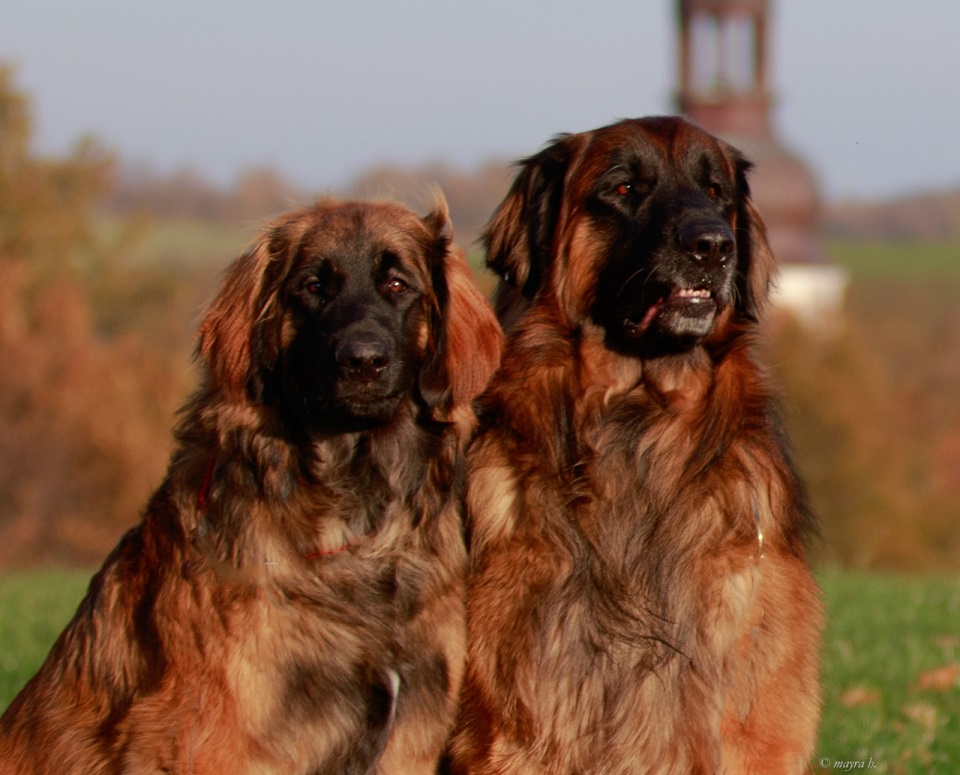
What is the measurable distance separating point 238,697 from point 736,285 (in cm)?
229

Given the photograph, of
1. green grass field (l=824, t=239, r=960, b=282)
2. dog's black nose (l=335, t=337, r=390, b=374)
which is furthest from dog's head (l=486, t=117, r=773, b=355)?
green grass field (l=824, t=239, r=960, b=282)

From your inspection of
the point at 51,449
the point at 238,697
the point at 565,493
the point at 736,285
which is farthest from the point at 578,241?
the point at 51,449

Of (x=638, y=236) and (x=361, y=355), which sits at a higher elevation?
(x=638, y=236)

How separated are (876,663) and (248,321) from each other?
4.65 metres

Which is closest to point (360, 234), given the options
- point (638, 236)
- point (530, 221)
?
point (530, 221)

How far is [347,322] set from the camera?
464 centimetres

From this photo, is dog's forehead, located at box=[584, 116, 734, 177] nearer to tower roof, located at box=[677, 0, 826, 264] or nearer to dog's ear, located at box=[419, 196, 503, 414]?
dog's ear, located at box=[419, 196, 503, 414]

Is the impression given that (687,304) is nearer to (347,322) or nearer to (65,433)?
(347,322)

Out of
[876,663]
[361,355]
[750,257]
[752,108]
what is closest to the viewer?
[361,355]

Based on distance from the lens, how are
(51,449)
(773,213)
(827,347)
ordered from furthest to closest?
(773,213) < (827,347) < (51,449)

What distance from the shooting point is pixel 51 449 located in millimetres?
28891

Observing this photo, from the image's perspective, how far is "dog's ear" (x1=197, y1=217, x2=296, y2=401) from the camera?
4766mm

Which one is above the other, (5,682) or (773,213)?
(5,682)

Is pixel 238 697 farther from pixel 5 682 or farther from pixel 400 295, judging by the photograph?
pixel 5 682
